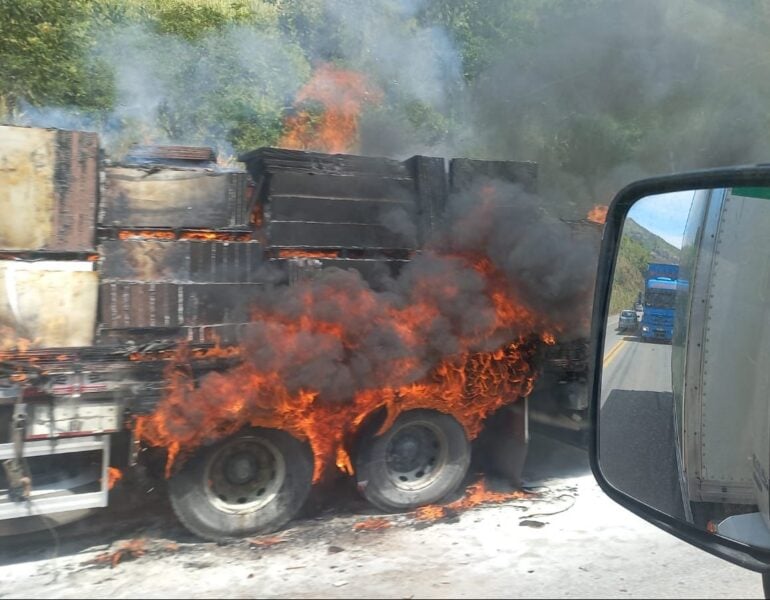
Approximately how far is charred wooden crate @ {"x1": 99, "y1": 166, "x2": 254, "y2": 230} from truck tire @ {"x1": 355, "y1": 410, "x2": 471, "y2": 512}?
7.38ft

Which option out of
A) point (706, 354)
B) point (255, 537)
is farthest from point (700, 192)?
point (255, 537)

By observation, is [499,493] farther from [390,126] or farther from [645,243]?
[390,126]

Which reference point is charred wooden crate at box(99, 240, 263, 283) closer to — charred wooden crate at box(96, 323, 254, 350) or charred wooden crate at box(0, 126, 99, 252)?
charred wooden crate at box(0, 126, 99, 252)

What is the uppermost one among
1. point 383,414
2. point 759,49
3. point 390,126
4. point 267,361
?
point 759,49

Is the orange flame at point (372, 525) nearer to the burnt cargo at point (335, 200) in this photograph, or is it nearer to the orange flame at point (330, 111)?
the burnt cargo at point (335, 200)

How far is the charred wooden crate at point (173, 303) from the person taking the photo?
4.79 m

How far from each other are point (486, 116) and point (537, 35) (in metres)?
1.91

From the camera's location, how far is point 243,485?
5.00 m

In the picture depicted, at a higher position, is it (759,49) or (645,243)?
(759,49)

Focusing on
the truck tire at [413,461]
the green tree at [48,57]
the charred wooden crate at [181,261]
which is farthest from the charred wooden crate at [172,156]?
the green tree at [48,57]

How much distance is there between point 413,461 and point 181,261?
267 cm

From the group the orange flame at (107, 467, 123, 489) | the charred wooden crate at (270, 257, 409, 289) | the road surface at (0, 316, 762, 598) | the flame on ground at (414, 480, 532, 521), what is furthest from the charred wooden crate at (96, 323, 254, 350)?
the flame on ground at (414, 480, 532, 521)

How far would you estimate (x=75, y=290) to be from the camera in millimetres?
4684

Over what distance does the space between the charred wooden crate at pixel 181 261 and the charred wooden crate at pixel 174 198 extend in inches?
7.2
